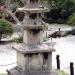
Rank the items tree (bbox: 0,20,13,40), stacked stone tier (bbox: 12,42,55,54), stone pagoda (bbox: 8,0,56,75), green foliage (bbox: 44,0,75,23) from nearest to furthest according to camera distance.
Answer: stacked stone tier (bbox: 12,42,55,54) < stone pagoda (bbox: 8,0,56,75) < tree (bbox: 0,20,13,40) < green foliage (bbox: 44,0,75,23)

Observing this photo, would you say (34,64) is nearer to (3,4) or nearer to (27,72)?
(27,72)

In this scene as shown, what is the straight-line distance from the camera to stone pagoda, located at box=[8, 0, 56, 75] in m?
10.8

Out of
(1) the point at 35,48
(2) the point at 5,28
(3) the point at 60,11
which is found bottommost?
(1) the point at 35,48

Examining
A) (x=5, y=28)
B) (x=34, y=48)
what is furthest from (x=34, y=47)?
(x=5, y=28)

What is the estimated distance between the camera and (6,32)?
2161cm

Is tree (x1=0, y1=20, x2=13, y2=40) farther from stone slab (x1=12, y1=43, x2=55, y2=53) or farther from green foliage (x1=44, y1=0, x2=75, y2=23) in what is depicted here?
stone slab (x1=12, y1=43, x2=55, y2=53)

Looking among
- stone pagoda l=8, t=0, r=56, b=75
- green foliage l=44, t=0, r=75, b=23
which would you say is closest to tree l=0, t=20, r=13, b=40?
green foliage l=44, t=0, r=75, b=23

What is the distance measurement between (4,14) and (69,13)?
312 inches

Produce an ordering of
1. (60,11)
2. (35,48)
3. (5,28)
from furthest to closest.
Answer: (60,11) → (5,28) → (35,48)

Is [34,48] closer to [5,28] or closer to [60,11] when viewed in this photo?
[5,28]

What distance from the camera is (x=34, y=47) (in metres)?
10.9

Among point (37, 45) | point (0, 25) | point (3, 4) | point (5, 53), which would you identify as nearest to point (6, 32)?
point (0, 25)

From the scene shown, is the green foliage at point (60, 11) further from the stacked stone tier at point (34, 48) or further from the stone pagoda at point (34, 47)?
the stacked stone tier at point (34, 48)

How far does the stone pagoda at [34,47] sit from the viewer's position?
10.8 metres
